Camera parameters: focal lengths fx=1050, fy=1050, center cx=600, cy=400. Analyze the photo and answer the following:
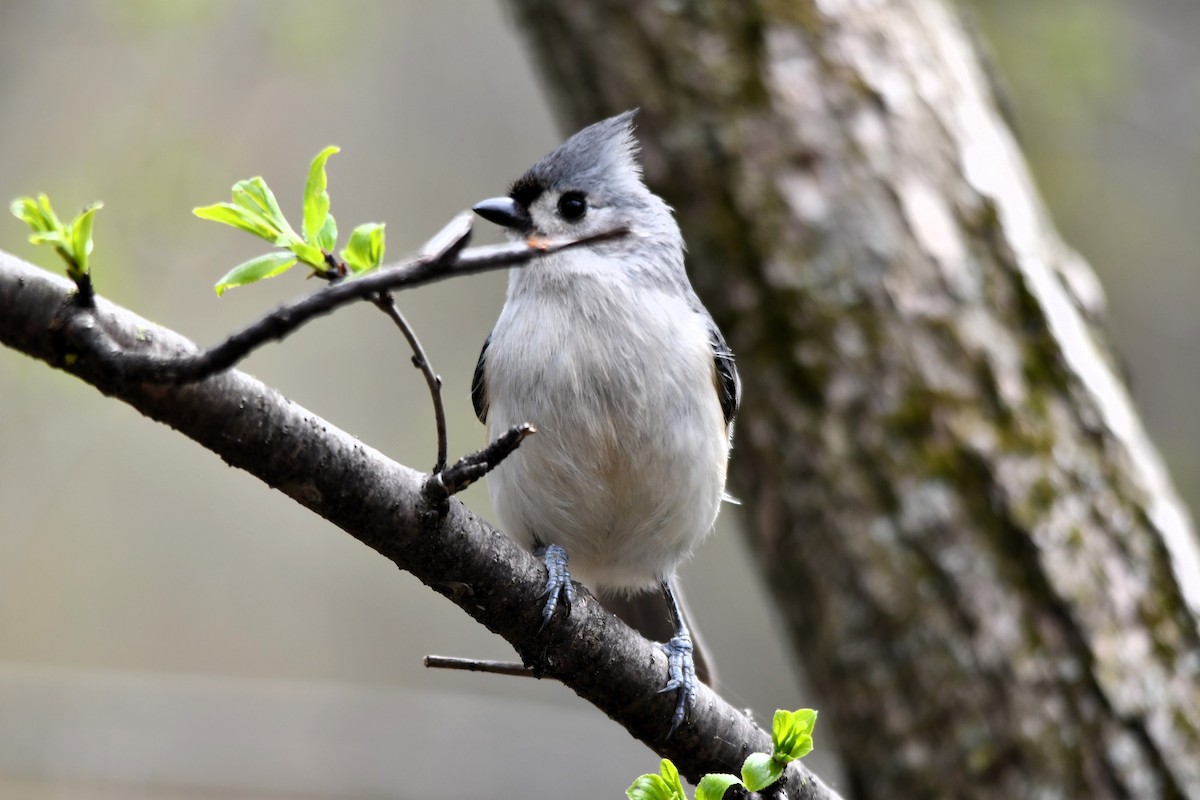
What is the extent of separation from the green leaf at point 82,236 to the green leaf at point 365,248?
0.25 m

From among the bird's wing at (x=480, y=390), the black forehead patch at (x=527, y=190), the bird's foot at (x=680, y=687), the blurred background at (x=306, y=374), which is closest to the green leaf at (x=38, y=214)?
the bird's foot at (x=680, y=687)

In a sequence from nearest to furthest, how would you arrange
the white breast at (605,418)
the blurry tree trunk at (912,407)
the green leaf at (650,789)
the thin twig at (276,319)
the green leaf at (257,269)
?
the thin twig at (276,319) → the green leaf at (257,269) → the green leaf at (650,789) → the white breast at (605,418) → the blurry tree trunk at (912,407)

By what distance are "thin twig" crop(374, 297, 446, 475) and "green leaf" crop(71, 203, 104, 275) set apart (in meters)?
0.27

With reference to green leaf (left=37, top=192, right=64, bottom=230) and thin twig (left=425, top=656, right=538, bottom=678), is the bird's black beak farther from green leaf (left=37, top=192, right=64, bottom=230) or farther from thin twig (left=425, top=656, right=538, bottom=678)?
green leaf (left=37, top=192, right=64, bottom=230)

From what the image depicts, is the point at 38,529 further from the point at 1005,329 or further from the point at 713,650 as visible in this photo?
the point at 1005,329

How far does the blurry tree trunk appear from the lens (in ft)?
9.08

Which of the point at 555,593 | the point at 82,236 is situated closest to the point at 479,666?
the point at 555,593

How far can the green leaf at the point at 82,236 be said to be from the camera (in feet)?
3.15

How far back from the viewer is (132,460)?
6.11 metres

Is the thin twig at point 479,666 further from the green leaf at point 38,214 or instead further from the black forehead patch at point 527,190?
the black forehead patch at point 527,190

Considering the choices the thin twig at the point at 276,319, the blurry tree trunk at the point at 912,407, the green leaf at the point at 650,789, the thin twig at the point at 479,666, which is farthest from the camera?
the blurry tree trunk at the point at 912,407

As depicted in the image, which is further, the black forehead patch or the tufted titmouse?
the black forehead patch

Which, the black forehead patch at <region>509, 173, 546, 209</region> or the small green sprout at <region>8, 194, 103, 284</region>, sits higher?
the small green sprout at <region>8, 194, 103, 284</region>

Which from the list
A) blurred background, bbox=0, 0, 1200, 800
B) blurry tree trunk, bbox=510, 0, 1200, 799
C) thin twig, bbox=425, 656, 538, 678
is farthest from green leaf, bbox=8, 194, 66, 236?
blurred background, bbox=0, 0, 1200, 800
